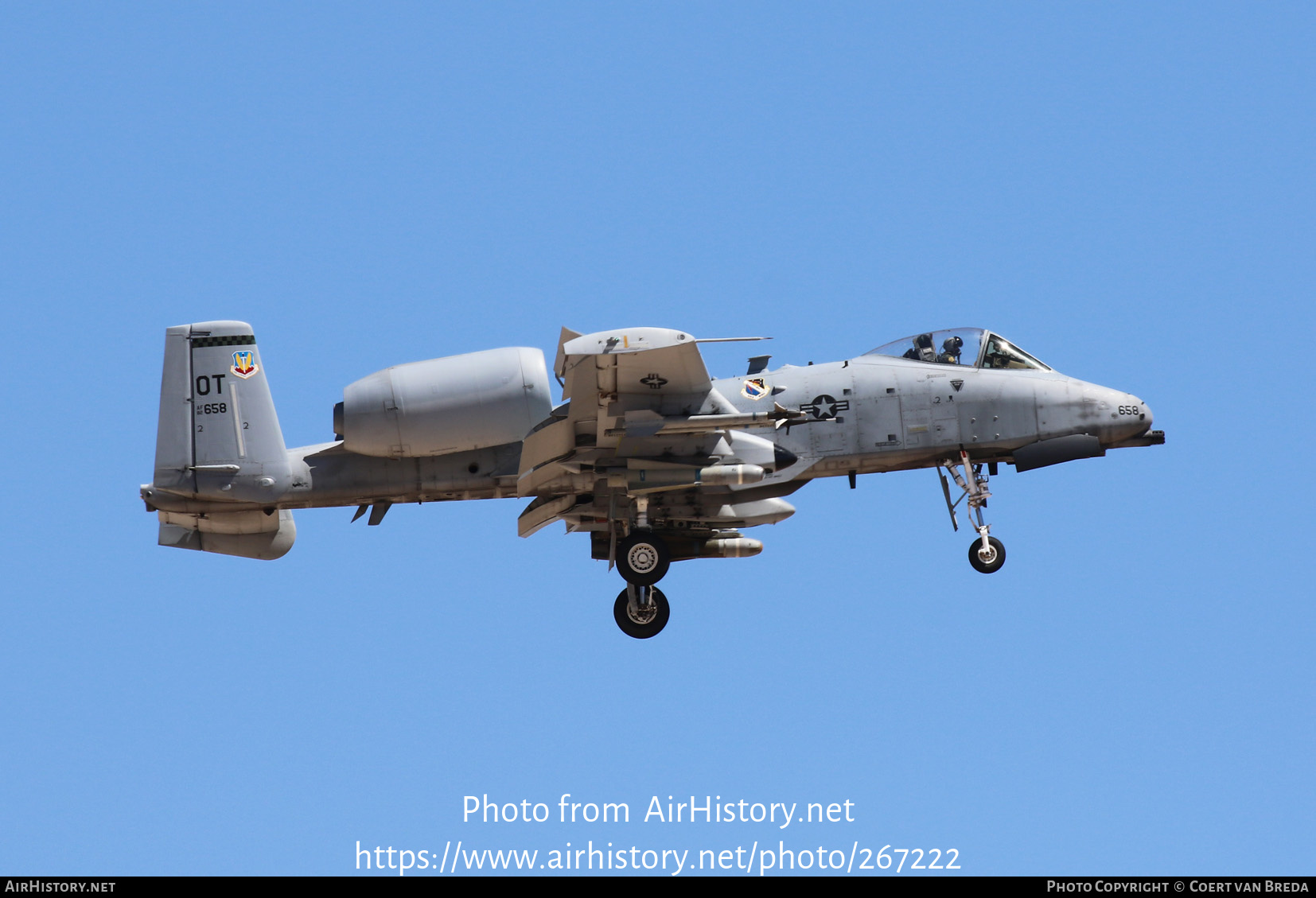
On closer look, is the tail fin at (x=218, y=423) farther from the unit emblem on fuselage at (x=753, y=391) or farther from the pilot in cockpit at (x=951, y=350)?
the pilot in cockpit at (x=951, y=350)

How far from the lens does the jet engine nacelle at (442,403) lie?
2091cm

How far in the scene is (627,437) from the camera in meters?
21.0

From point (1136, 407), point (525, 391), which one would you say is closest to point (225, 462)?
point (525, 391)

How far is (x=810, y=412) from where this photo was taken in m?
22.2

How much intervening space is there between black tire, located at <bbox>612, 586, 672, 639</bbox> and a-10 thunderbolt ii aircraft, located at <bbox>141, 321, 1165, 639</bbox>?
0.08 ft

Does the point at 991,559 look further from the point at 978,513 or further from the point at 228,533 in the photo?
the point at 228,533

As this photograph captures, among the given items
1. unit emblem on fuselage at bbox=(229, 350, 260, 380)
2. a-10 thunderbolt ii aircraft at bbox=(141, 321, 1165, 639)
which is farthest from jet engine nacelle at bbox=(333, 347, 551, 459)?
unit emblem on fuselage at bbox=(229, 350, 260, 380)

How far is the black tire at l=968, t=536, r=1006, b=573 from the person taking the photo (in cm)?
2234

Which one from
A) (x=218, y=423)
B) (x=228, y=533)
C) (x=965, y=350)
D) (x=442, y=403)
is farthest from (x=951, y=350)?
(x=228, y=533)

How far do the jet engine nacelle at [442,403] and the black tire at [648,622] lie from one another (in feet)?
10.1

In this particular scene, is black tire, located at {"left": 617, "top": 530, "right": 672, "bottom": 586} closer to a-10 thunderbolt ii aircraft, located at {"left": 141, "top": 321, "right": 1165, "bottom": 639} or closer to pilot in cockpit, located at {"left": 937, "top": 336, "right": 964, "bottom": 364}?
a-10 thunderbolt ii aircraft, located at {"left": 141, "top": 321, "right": 1165, "bottom": 639}

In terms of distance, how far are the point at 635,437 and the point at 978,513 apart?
526 cm

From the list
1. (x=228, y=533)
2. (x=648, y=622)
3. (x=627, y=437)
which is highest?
(x=627, y=437)
